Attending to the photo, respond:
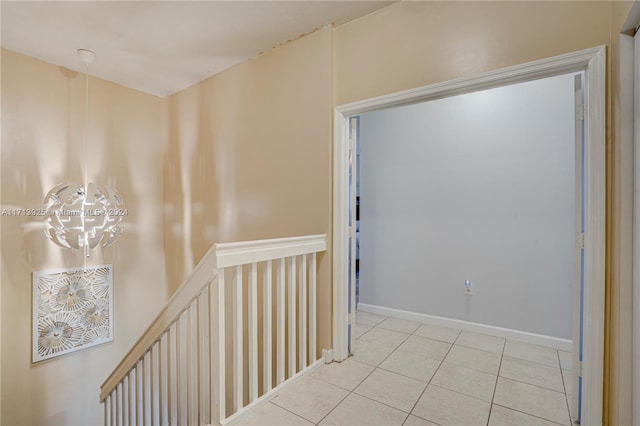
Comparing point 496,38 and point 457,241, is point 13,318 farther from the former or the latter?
point 496,38

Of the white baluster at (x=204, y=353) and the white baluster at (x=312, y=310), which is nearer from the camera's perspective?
the white baluster at (x=204, y=353)

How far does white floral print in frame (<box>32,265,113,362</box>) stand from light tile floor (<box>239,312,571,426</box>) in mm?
2584

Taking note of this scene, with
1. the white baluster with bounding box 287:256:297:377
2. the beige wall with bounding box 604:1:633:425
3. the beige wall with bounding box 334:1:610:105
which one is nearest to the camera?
the beige wall with bounding box 604:1:633:425

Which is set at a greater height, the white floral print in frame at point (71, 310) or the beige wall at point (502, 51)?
the beige wall at point (502, 51)

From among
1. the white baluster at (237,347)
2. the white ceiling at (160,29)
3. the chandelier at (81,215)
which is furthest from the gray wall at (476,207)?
the chandelier at (81,215)

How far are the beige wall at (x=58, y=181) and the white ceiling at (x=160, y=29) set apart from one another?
1.33 ft

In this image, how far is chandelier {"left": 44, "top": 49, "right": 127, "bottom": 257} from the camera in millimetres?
2293

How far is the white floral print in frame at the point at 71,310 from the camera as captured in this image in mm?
2924

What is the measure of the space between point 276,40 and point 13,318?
352 cm

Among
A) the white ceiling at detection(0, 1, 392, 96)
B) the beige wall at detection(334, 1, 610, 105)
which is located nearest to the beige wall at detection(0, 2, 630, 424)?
the beige wall at detection(334, 1, 610, 105)

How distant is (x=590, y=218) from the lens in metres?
1.49

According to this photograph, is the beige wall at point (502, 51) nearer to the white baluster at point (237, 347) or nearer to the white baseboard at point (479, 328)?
the white baseboard at point (479, 328)

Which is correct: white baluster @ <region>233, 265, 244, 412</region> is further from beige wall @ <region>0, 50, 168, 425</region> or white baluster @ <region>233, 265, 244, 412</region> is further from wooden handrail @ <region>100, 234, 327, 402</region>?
beige wall @ <region>0, 50, 168, 425</region>

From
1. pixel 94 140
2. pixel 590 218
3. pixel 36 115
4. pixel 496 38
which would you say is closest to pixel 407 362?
pixel 590 218
